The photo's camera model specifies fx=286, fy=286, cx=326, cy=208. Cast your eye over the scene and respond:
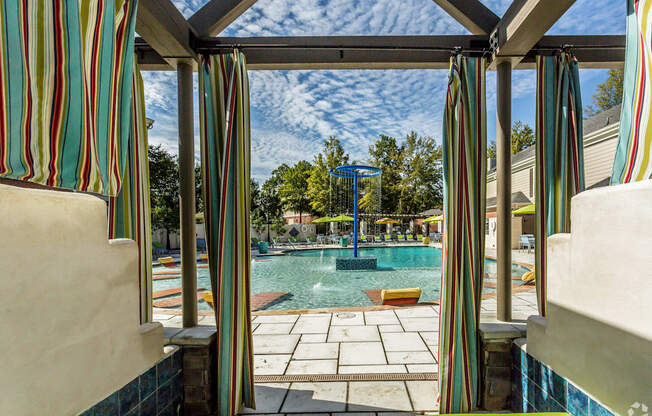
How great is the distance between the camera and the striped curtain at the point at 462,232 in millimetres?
2252

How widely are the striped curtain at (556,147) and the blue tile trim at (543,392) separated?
1.74 ft

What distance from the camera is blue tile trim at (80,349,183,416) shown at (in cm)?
157

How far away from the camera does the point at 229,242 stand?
2262 mm

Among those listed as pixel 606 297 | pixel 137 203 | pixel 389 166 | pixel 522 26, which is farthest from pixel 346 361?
pixel 389 166

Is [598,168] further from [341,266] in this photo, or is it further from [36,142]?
[36,142]

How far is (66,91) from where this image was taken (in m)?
1.30

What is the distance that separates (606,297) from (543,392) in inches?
35.2

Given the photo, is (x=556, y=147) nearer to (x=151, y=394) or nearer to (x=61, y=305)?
(x=61, y=305)

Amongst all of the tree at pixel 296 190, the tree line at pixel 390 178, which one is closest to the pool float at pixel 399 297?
the tree line at pixel 390 178

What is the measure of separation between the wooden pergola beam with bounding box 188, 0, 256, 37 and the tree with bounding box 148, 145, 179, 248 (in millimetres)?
15932

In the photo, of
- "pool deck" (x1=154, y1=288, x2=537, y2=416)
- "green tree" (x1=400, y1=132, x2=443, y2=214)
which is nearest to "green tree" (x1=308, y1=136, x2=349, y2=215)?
"green tree" (x1=400, y1=132, x2=443, y2=214)

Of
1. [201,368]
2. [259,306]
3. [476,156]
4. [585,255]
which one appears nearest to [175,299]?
[259,306]

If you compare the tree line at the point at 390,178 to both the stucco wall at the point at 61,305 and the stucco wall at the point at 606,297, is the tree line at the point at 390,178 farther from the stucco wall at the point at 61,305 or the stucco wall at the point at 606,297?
the stucco wall at the point at 606,297

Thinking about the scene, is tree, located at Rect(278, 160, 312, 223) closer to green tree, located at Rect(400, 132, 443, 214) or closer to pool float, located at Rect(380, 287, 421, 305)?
green tree, located at Rect(400, 132, 443, 214)
